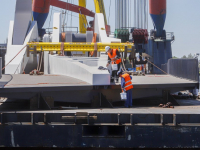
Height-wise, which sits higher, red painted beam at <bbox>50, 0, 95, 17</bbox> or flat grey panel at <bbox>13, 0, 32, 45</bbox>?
red painted beam at <bbox>50, 0, 95, 17</bbox>

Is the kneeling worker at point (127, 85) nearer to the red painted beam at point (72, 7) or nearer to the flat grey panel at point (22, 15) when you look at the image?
the flat grey panel at point (22, 15)

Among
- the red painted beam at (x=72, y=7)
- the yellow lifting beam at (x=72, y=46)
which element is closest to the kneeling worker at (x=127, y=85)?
the yellow lifting beam at (x=72, y=46)

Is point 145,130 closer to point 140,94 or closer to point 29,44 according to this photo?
point 140,94

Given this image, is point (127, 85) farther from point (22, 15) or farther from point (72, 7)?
point (72, 7)

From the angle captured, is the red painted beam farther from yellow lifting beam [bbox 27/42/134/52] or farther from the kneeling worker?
the kneeling worker

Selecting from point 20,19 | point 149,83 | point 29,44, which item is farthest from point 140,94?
point 20,19

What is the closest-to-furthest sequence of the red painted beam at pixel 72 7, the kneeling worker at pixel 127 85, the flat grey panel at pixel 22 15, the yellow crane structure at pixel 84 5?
the kneeling worker at pixel 127 85 → the flat grey panel at pixel 22 15 → the yellow crane structure at pixel 84 5 → the red painted beam at pixel 72 7

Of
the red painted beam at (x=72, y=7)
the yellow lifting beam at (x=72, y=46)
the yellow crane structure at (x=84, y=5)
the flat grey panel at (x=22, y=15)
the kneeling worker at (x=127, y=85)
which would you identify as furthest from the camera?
the red painted beam at (x=72, y=7)

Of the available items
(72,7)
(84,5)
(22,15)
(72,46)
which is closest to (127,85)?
(72,46)

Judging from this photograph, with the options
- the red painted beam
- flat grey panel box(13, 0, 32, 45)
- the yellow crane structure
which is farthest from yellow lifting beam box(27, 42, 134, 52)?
the red painted beam

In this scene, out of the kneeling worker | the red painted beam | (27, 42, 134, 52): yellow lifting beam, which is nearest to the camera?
the kneeling worker

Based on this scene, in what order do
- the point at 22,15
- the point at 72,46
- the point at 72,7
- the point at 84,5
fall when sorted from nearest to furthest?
the point at 72,46, the point at 22,15, the point at 72,7, the point at 84,5

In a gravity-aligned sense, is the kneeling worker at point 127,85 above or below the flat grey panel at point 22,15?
below

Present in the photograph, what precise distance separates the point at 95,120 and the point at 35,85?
3.47 m
